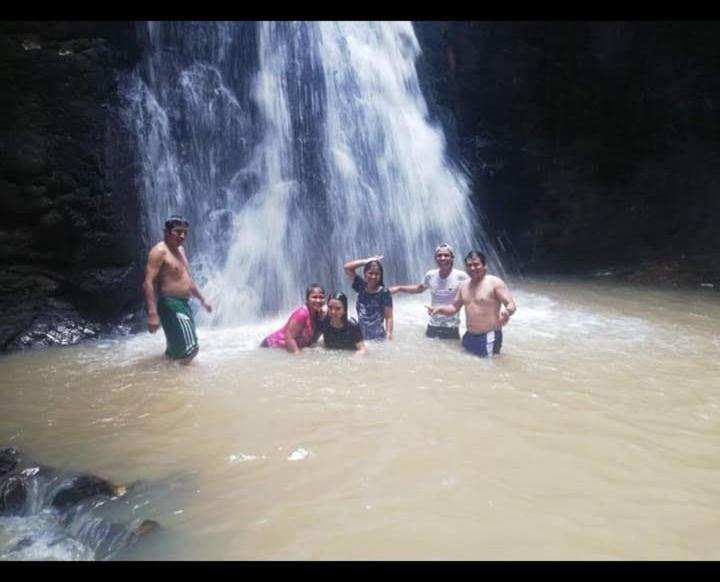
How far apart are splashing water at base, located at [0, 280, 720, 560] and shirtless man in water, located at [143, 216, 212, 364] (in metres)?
0.30

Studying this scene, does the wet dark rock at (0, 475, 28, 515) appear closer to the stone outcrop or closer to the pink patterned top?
the pink patterned top

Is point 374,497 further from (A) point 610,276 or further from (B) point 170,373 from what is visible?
(A) point 610,276

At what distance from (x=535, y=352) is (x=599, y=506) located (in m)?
3.15

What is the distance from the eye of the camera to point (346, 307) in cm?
598

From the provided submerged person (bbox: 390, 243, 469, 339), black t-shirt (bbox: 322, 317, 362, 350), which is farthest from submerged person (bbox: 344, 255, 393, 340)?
black t-shirt (bbox: 322, 317, 362, 350)

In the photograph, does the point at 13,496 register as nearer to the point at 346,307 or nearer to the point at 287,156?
the point at 346,307

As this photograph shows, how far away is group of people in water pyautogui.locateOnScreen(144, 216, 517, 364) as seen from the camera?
5465mm

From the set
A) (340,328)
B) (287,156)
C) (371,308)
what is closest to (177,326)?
(340,328)

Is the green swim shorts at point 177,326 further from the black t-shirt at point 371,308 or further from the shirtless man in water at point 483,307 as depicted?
the shirtless man in water at point 483,307

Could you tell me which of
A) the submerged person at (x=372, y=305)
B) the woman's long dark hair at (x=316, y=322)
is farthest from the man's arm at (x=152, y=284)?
the submerged person at (x=372, y=305)

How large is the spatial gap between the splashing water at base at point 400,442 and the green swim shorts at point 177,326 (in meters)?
0.27

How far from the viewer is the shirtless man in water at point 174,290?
539cm

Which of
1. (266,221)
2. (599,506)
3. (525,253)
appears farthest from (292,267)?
(599,506)

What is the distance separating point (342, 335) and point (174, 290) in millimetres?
1781
